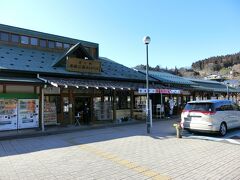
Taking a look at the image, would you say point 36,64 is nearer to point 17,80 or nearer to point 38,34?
point 17,80

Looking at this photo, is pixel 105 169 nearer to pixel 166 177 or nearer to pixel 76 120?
pixel 166 177

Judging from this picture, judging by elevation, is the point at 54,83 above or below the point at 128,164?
above

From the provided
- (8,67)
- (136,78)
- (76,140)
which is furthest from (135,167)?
(136,78)

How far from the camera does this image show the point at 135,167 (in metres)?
7.00

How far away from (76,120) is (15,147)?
7.60 meters

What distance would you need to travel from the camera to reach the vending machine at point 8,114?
1427 centimetres

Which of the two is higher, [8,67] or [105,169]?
[8,67]

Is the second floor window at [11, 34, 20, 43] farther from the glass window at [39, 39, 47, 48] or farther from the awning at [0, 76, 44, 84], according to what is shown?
the awning at [0, 76, 44, 84]

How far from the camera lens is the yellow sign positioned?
59.7 ft

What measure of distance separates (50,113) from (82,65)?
438cm

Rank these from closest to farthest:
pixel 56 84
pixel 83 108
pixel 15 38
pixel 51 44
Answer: pixel 56 84 < pixel 83 108 < pixel 15 38 < pixel 51 44

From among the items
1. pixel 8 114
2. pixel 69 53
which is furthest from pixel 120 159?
pixel 69 53

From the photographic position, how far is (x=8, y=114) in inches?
571

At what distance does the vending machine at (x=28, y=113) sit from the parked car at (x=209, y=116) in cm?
894
